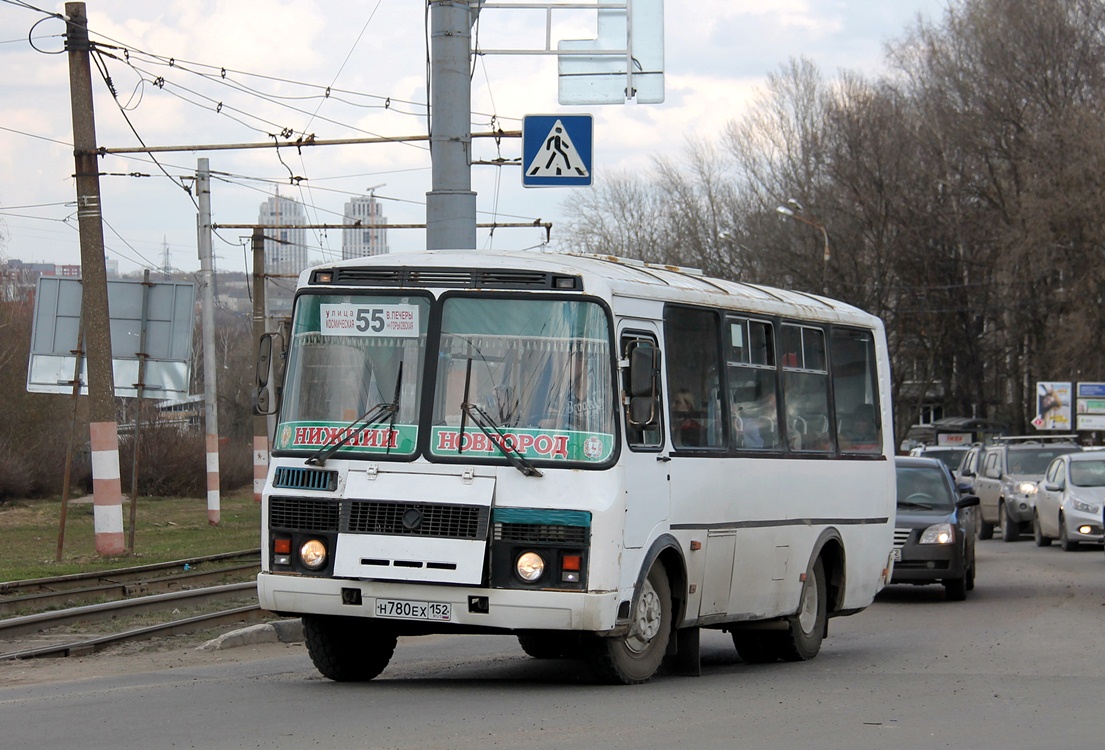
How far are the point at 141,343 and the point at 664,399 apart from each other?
1597cm

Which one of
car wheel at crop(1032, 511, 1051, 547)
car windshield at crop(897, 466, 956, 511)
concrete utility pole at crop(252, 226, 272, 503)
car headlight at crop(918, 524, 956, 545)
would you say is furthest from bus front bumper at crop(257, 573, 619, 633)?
concrete utility pole at crop(252, 226, 272, 503)

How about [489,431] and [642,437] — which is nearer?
[489,431]

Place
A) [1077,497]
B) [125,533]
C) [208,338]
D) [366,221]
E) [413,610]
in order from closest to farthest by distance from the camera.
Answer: [413,610], [1077,497], [125,533], [208,338], [366,221]

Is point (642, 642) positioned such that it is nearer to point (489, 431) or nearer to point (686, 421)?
point (686, 421)

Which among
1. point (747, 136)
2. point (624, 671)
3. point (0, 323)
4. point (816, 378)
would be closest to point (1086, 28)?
point (747, 136)

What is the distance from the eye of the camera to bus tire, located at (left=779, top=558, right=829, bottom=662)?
39.7 ft

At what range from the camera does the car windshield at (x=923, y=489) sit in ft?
62.5

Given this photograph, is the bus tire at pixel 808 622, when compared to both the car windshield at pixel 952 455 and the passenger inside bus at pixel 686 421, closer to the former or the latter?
the passenger inside bus at pixel 686 421

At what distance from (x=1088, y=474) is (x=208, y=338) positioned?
20.0 m

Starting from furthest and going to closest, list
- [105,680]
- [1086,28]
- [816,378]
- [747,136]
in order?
[747,136], [1086,28], [816,378], [105,680]

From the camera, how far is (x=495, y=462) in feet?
29.5

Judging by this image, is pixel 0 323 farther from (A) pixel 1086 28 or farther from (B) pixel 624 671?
(B) pixel 624 671

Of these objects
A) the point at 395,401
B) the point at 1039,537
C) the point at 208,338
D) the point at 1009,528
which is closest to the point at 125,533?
the point at 208,338

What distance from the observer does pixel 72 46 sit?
2333 centimetres
